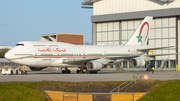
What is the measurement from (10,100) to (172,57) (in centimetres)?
4849

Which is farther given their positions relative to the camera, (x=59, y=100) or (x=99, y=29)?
(x=99, y=29)

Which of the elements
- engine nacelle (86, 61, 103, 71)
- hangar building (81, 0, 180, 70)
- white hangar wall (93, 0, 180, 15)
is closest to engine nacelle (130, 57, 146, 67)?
engine nacelle (86, 61, 103, 71)

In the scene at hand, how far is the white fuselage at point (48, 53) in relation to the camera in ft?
112

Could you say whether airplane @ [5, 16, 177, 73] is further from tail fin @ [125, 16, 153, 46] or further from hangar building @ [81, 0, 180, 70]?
hangar building @ [81, 0, 180, 70]

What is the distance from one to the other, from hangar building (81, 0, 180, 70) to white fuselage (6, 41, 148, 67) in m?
21.5

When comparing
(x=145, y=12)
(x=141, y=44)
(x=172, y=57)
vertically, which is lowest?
(x=172, y=57)

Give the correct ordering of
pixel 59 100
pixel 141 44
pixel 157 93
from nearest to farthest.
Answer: pixel 157 93 < pixel 59 100 < pixel 141 44

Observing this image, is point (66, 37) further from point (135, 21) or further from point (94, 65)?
point (94, 65)

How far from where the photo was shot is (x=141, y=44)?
45.0 metres

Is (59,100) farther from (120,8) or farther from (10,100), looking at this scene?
(120,8)

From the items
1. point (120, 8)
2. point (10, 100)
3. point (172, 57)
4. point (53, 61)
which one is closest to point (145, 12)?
point (120, 8)

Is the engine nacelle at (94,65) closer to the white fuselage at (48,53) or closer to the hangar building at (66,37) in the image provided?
the white fuselage at (48,53)

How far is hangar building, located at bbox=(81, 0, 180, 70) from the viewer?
2208 inches

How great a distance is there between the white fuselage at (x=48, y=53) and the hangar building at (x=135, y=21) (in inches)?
848
